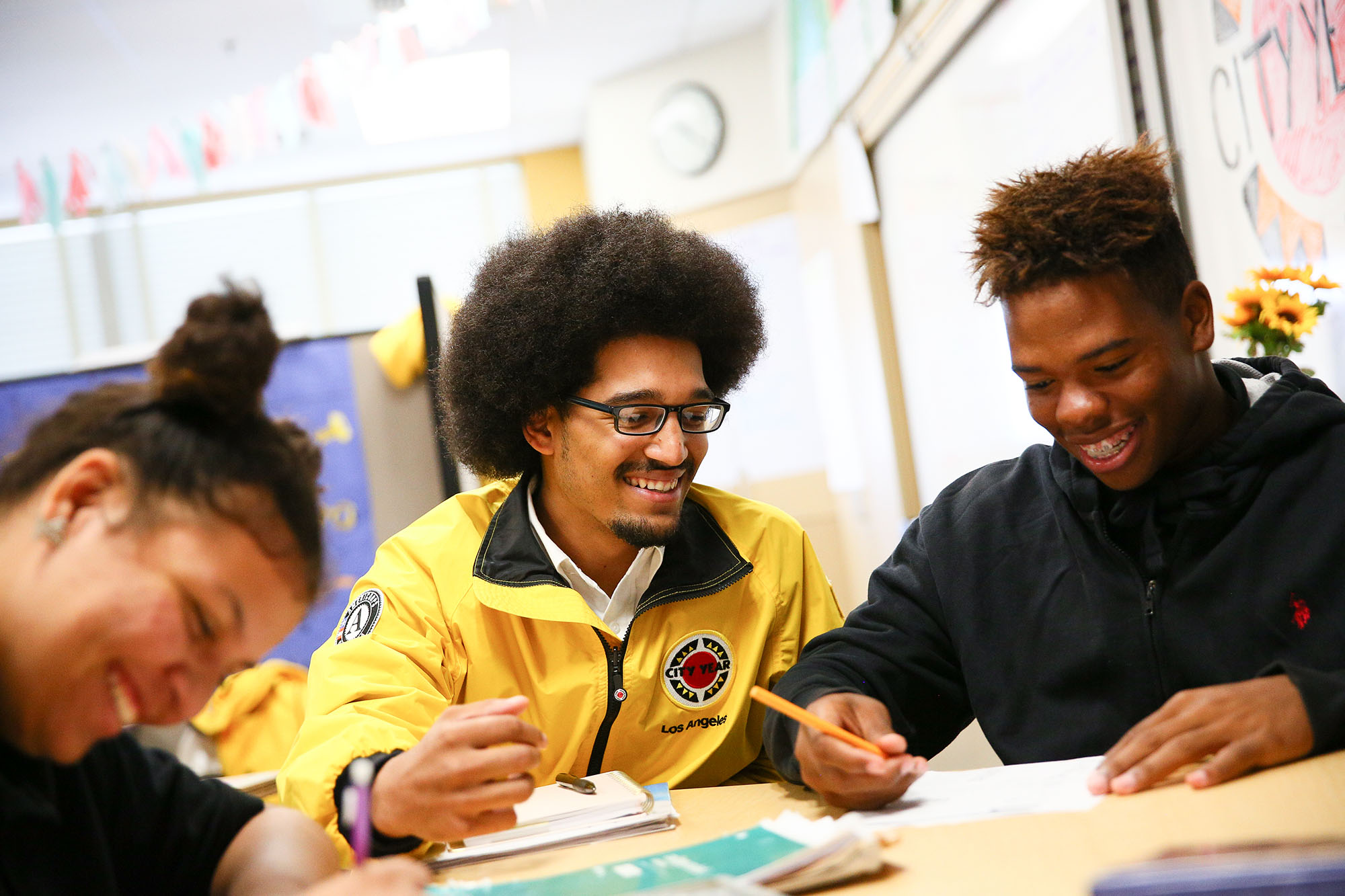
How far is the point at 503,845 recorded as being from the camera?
120 cm

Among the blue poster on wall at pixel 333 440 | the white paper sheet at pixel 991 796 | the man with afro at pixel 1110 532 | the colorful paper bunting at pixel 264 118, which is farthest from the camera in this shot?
the colorful paper bunting at pixel 264 118

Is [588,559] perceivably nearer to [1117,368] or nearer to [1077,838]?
[1117,368]

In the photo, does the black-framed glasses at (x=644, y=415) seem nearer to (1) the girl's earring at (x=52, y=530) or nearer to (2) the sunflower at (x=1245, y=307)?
(2) the sunflower at (x=1245, y=307)

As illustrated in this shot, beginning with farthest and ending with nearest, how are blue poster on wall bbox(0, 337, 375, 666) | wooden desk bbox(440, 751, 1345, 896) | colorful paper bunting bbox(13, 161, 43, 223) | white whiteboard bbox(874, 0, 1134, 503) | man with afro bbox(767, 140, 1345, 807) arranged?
colorful paper bunting bbox(13, 161, 43, 223)
blue poster on wall bbox(0, 337, 375, 666)
white whiteboard bbox(874, 0, 1134, 503)
man with afro bbox(767, 140, 1345, 807)
wooden desk bbox(440, 751, 1345, 896)

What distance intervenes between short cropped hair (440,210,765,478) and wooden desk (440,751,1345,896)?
3.15 ft

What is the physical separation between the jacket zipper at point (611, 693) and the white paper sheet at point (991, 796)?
507 mm

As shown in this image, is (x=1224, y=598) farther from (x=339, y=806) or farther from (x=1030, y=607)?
(x=339, y=806)

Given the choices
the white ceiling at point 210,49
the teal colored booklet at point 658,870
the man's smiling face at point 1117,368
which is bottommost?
the teal colored booklet at point 658,870

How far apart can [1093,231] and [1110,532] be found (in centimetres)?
40

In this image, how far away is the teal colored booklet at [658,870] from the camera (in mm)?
962

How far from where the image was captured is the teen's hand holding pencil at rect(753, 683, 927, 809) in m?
1.18

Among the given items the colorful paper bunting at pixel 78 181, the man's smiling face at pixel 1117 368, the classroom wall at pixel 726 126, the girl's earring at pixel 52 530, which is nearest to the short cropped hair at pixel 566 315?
the man's smiling face at pixel 1117 368

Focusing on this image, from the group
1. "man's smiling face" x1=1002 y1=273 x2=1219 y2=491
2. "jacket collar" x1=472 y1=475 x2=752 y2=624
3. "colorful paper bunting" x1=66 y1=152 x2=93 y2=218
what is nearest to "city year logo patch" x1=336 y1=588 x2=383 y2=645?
"jacket collar" x1=472 y1=475 x2=752 y2=624

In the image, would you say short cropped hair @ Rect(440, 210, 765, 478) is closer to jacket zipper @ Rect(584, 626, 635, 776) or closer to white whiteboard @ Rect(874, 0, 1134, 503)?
jacket zipper @ Rect(584, 626, 635, 776)
